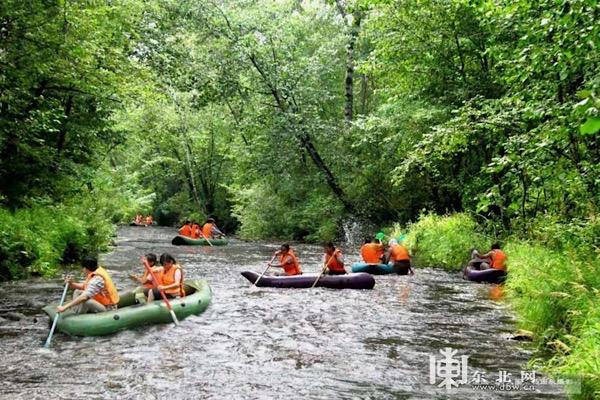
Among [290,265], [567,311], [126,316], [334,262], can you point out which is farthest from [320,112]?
[567,311]

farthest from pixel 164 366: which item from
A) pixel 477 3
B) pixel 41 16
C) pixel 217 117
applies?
pixel 217 117

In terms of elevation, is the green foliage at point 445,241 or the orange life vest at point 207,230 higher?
the green foliage at point 445,241

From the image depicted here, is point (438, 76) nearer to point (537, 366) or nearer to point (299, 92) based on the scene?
point (299, 92)

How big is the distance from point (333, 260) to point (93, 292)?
5982mm

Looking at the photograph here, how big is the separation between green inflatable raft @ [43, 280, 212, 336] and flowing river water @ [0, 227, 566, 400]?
0.15 meters

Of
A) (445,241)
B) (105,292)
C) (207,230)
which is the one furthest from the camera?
(207,230)

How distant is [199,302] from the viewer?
980 centimetres

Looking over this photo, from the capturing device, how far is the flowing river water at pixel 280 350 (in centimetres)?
602

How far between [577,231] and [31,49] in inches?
398

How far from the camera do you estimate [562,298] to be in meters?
7.54
